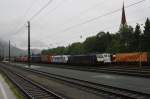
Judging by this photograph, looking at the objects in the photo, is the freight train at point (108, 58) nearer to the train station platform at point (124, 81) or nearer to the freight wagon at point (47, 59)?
the train station platform at point (124, 81)

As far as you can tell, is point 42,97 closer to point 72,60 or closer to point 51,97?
point 51,97

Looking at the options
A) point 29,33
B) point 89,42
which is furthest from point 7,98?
point 89,42

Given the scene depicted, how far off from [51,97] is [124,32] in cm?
10469

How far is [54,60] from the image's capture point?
277 feet

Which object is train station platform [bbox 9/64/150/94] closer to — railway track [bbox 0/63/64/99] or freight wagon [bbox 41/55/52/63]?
railway track [bbox 0/63/64/99]

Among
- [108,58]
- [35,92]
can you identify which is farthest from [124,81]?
[108,58]

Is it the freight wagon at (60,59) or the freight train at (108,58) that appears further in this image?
the freight wagon at (60,59)

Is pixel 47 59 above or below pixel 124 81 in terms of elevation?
above

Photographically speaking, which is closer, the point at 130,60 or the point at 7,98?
the point at 7,98

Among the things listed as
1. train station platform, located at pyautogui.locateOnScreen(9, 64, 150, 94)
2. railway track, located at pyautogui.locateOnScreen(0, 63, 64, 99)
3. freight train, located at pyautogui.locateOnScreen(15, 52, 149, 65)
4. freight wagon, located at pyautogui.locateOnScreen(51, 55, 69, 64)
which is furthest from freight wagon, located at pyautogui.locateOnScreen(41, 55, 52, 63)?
railway track, located at pyautogui.locateOnScreen(0, 63, 64, 99)

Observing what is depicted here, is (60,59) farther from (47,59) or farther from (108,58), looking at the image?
(108,58)

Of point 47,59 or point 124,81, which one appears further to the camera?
point 47,59

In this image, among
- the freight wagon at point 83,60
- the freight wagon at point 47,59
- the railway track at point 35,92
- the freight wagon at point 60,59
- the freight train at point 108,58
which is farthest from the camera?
the freight wagon at point 47,59

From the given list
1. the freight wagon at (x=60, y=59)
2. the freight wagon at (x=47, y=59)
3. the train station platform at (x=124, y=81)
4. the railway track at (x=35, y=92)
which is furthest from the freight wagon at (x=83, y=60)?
the railway track at (x=35, y=92)
